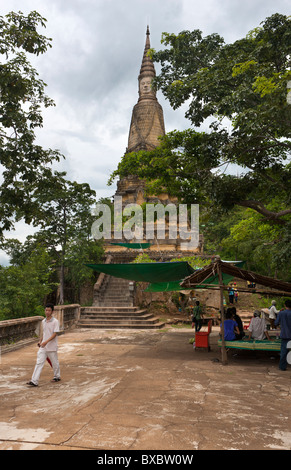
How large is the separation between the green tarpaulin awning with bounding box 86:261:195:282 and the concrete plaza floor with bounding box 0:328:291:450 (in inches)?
86.0

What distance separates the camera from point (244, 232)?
1337 cm

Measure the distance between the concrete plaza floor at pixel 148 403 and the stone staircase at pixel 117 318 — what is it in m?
5.82

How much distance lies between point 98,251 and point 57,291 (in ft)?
13.1

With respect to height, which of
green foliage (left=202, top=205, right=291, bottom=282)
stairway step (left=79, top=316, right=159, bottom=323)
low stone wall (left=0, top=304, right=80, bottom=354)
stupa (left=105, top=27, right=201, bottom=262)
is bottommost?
stairway step (left=79, top=316, right=159, bottom=323)

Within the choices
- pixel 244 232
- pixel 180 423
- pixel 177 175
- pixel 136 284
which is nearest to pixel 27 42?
pixel 177 175

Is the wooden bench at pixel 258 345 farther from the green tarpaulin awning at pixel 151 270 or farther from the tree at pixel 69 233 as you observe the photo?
the tree at pixel 69 233

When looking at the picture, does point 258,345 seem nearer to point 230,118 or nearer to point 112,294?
point 230,118

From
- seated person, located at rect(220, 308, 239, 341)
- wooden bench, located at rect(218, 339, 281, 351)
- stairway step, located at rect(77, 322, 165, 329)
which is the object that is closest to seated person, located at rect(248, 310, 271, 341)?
seated person, located at rect(220, 308, 239, 341)

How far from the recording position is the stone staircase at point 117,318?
14.4 metres

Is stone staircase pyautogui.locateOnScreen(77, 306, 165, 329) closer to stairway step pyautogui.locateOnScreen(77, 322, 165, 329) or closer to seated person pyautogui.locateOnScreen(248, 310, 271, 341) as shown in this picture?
stairway step pyautogui.locateOnScreen(77, 322, 165, 329)

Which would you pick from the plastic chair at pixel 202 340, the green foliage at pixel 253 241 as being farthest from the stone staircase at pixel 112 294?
the plastic chair at pixel 202 340

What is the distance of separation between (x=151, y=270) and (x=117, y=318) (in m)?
6.54

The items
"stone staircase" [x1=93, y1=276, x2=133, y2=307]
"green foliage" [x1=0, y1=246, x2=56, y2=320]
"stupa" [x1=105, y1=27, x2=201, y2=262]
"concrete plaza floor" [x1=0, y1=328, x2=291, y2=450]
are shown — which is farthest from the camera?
"stupa" [x1=105, y1=27, x2=201, y2=262]

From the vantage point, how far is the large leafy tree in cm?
840
